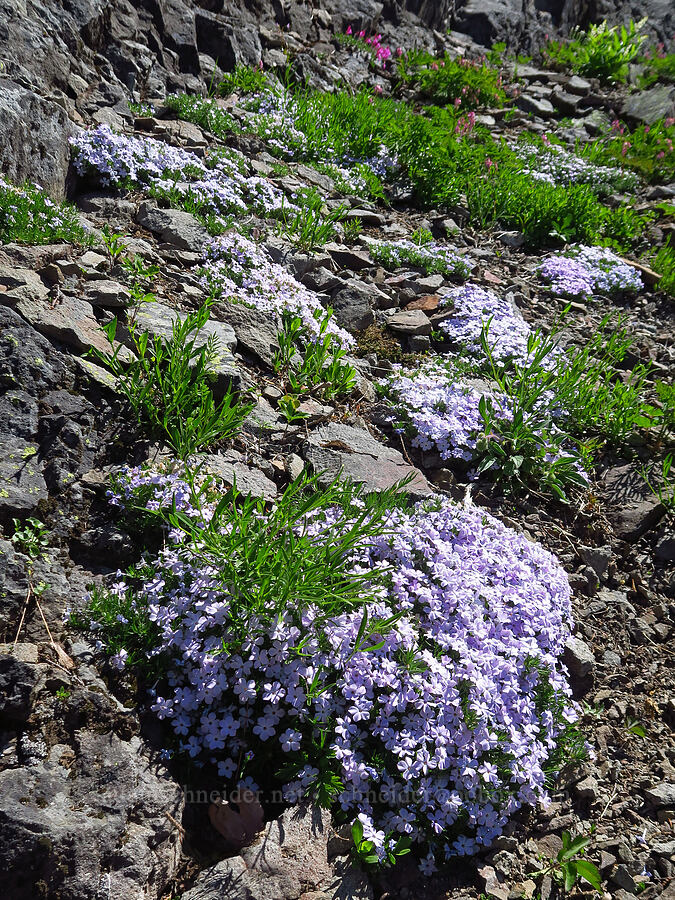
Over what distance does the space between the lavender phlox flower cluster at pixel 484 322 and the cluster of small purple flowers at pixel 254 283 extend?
4.35 ft

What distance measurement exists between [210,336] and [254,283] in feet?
4.04

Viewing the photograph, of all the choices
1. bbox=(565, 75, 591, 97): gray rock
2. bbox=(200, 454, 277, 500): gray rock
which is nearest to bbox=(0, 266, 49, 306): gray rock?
bbox=(200, 454, 277, 500): gray rock

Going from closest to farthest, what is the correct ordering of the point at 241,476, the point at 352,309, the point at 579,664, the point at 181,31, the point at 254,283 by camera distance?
the point at 579,664, the point at 241,476, the point at 254,283, the point at 352,309, the point at 181,31

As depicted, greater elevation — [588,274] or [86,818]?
[588,274]

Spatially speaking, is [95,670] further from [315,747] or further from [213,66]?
[213,66]

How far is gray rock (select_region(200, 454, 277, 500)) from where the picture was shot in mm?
4363

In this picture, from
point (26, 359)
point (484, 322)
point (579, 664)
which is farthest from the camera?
point (484, 322)

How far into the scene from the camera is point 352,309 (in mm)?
6762

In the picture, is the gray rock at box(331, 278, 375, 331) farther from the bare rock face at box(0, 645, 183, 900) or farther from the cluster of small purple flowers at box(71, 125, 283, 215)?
the bare rock face at box(0, 645, 183, 900)

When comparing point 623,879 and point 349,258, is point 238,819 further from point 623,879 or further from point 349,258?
point 349,258

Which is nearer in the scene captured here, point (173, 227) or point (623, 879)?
point (623, 879)

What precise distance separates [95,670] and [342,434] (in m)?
2.71

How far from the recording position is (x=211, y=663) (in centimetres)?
339

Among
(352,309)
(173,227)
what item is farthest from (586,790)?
(173,227)
